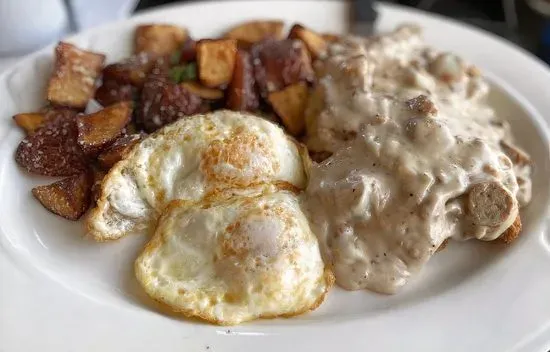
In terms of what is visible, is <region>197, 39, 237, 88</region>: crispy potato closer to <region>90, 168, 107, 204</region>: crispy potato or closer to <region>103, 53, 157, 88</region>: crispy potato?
<region>103, 53, 157, 88</region>: crispy potato

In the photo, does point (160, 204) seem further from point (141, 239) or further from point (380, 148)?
point (380, 148)

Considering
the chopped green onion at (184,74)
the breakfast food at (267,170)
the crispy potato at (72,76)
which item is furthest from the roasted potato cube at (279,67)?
the crispy potato at (72,76)

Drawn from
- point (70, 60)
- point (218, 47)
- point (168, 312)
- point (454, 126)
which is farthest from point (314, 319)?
point (70, 60)

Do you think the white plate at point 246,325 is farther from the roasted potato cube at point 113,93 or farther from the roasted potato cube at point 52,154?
the roasted potato cube at point 113,93

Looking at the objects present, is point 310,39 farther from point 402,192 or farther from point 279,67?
point 402,192

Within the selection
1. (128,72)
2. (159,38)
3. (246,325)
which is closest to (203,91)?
(128,72)
